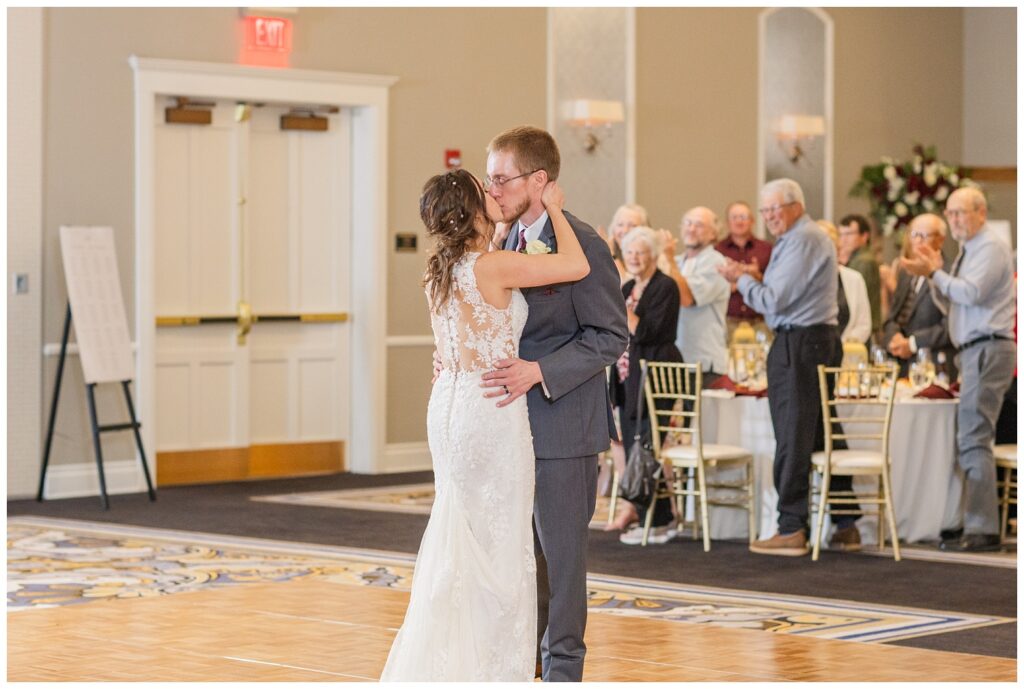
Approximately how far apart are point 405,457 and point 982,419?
4.73m

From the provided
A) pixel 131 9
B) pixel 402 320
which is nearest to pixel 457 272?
pixel 131 9

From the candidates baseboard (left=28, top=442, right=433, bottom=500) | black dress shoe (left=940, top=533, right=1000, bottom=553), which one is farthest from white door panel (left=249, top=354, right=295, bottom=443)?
black dress shoe (left=940, top=533, right=1000, bottom=553)

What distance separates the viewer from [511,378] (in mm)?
4180

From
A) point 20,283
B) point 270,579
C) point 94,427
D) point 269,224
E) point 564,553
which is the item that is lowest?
point 270,579

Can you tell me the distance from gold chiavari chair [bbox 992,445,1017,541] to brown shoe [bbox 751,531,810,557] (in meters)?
1.06

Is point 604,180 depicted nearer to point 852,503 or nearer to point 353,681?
point 852,503

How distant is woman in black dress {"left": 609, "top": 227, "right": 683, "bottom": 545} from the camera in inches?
310

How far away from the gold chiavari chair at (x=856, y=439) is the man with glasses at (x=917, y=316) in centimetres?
68

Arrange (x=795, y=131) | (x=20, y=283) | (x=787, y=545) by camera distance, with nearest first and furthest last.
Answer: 1. (x=787, y=545)
2. (x=20, y=283)
3. (x=795, y=131)

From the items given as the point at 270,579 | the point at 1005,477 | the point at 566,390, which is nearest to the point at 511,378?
the point at 566,390

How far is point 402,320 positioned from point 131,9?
9.30 ft

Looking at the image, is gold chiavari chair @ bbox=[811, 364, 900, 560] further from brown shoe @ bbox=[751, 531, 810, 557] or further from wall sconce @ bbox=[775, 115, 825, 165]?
wall sconce @ bbox=[775, 115, 825, 165]

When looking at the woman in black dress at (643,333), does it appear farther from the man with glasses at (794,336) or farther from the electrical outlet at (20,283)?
the electrical outlet at (20,283)

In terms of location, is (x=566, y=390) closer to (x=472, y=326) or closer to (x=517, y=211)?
(x=472, y=326)
